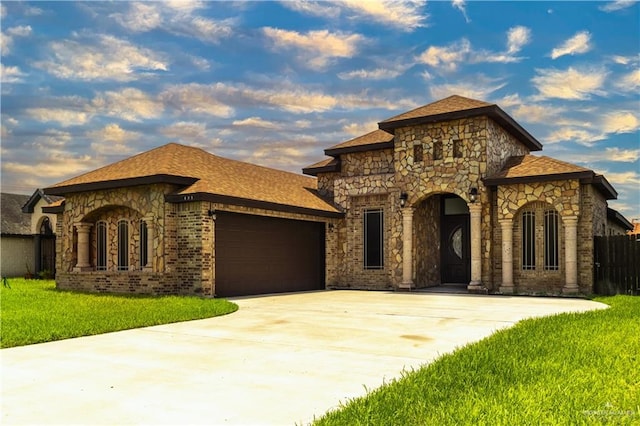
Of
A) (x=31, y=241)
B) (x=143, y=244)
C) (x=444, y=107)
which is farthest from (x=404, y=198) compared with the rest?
(x=31, y=241)

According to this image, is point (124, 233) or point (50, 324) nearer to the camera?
point (50, 324)

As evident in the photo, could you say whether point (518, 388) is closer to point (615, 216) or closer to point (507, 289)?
point (507, 289)

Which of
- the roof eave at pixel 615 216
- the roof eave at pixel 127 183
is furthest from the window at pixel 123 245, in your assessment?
the roof eave at pixel 615 216

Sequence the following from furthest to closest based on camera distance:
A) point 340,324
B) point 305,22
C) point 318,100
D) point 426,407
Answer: point 318,100 → point 305,22 → point 340,324 → point 426,407

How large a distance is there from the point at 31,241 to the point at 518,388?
29189mm

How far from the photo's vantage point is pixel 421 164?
18.7 metres

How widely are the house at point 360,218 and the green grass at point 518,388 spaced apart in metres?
9.50

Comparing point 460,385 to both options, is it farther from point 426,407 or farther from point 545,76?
point 545,76

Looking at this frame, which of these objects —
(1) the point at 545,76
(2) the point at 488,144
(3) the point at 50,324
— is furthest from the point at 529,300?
(3) the point at 50,324

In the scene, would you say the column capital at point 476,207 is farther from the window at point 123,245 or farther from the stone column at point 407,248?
the window at point 123,245

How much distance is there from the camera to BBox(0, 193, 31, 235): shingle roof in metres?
29.1

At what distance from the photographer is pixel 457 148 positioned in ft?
59.5

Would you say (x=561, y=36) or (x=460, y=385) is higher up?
(x=561, y=36)

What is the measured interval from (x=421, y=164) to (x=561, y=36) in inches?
230
